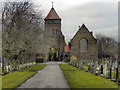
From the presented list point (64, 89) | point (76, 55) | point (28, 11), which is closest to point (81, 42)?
point (76, 55)

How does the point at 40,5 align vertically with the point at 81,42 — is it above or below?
above

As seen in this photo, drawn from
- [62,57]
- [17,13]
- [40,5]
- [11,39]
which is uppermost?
[40,5]

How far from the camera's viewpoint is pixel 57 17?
210ft

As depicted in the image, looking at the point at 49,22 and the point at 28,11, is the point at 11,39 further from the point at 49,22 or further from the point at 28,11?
the point at 49,22

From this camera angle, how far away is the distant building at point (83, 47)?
196ft

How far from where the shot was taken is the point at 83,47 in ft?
199

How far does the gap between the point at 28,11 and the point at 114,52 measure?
5084cm

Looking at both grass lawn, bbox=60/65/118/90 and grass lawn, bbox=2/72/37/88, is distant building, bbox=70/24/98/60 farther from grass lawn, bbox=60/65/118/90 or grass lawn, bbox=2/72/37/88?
grass lawn, bbox=2/72/37/88

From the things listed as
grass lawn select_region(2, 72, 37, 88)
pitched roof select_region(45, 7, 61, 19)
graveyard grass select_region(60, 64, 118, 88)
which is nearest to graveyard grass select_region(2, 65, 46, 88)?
grass lawn select_region(2, 72, 37, 88)

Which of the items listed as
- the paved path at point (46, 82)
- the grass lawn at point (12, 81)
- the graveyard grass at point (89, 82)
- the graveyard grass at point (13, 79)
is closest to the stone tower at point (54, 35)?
the graveyard grass at point (13, 79)

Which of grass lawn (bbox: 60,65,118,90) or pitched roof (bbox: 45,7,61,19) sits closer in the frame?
grass lawn (bbox: 60,65,118,90)

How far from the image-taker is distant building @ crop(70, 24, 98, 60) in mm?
59719

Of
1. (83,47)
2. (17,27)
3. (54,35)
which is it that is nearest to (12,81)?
(17,27)

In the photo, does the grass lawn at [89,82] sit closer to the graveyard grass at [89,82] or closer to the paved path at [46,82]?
the graveyard grass at [89,82]
